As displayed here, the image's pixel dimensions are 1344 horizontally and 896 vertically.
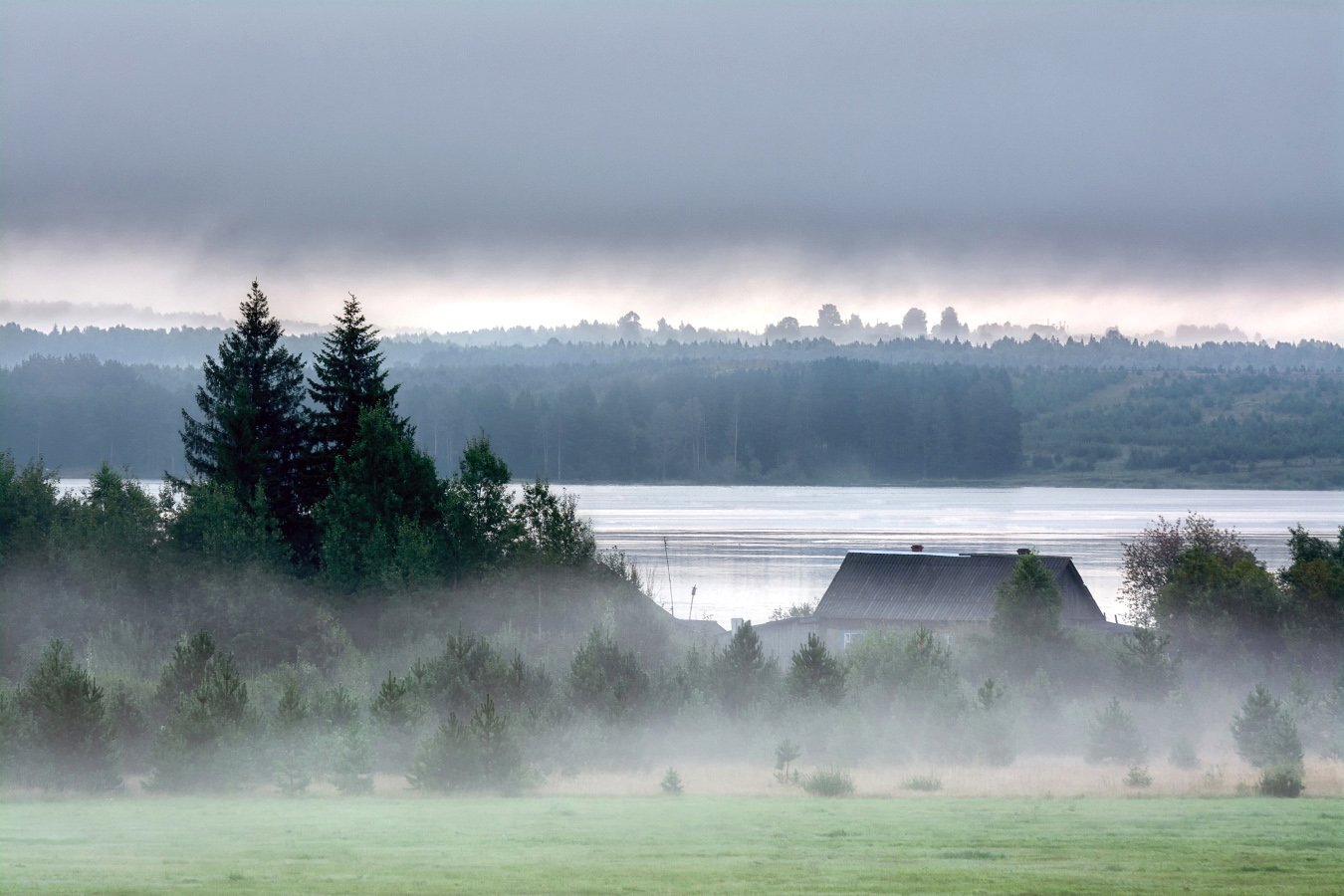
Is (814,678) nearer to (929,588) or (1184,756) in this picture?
(1184,756)

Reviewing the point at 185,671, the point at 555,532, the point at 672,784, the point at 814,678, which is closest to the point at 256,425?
the point at 555,532

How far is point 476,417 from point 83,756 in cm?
16992

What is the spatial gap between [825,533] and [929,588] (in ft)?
Answer: 244

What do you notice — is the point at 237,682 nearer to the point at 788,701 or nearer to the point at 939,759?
the point at 788,701

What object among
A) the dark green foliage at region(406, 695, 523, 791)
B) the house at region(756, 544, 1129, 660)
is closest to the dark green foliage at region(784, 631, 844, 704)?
the dark green foliage at region(406, 695, 523, 791)

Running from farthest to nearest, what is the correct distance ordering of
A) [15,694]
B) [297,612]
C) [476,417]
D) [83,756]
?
[476,417] → [297,612] → [15,694] → [83,756]

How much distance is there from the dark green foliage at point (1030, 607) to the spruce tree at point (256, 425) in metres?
24.5

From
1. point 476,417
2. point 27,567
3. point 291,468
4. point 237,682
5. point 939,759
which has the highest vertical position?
point 476,417

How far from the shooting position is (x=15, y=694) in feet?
95.8

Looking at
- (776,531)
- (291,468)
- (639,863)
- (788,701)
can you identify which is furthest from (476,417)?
(639,863)

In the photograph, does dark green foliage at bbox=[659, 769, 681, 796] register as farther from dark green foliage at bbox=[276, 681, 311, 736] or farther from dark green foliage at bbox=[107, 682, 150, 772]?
dark green foliage at bbox=[107, 682, 150, 772]

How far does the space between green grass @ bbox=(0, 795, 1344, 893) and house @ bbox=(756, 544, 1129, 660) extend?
28212 mm

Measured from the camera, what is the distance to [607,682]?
35.4m

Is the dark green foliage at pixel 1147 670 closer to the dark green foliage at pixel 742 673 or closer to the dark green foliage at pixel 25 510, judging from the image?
the dark green foliage at pixel 742 673
